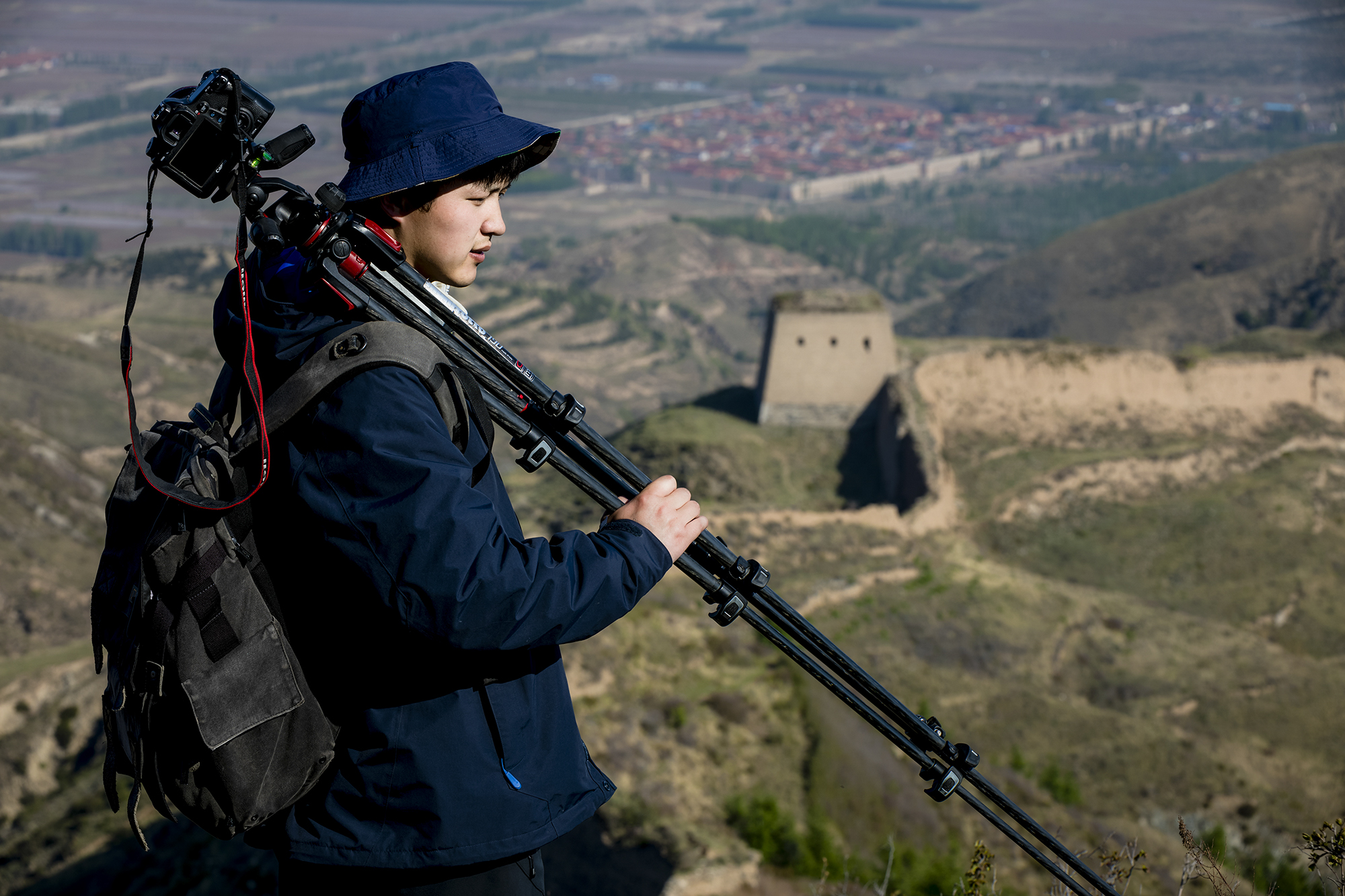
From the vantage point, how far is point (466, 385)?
261cm

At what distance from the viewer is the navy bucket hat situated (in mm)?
2617

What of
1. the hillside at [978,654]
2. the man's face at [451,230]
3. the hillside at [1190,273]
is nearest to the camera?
the man's face at [451,230]

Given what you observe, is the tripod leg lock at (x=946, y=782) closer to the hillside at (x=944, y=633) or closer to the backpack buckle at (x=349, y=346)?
the hillside at (x=944, y=633)

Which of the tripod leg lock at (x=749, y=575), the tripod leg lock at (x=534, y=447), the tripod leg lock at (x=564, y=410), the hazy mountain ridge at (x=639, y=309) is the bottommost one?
the hazy mountain ridge at (x=639, y=309)

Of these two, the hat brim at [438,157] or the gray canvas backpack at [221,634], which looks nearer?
the gray canvas backpack at [221,634]

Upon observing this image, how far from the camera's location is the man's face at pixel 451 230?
9.00ft

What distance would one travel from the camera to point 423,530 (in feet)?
7.44

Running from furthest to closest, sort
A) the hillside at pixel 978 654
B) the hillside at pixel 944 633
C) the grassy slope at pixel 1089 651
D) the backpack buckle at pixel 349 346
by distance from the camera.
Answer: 1. the grassy slope at pixel 1089 651
2. the hillside at pixel 944 633
3. the hillside at pixel 978 654
4. the backpack buckle at pixel 349 346

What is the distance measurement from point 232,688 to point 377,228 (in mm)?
1168

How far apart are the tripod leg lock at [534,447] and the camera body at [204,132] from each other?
944 mm

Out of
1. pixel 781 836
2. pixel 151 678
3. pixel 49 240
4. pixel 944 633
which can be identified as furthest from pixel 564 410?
pixel 49 240

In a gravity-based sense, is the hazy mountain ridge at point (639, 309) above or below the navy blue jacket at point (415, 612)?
below

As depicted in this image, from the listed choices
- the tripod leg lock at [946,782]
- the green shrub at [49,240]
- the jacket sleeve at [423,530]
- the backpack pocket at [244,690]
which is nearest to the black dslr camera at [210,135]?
the jacket sleeve at [423,530]

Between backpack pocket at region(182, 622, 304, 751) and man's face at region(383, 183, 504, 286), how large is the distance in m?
1.00
